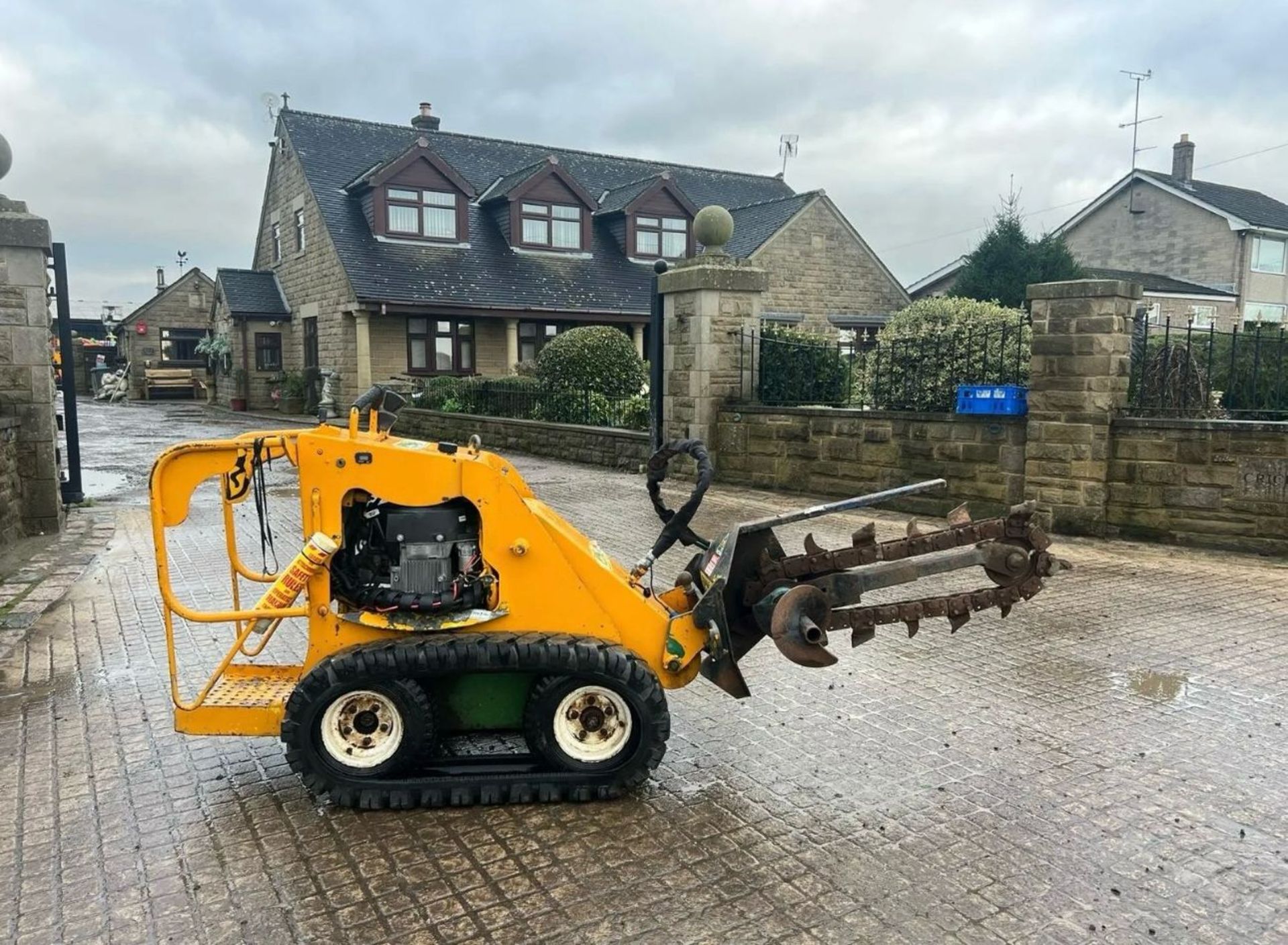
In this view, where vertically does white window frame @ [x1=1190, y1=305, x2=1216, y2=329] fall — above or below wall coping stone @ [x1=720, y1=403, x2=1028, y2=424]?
above

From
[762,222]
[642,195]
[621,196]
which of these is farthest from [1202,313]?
[621,196]

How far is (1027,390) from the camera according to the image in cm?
916

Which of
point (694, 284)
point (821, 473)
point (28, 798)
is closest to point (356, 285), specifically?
point (694, 284)

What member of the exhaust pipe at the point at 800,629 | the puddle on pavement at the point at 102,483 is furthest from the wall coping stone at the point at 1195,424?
the puddle on pavement at the point at 102,483

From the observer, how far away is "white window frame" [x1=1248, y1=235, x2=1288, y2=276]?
102 ft

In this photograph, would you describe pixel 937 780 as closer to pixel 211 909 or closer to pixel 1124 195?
pixel 211 909

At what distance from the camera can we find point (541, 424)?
1641cm

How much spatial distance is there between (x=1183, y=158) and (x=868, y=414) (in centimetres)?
3257

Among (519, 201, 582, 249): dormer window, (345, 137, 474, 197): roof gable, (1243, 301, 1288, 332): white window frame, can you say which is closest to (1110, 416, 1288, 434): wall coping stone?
(345, 137, 474, 197): roof gable

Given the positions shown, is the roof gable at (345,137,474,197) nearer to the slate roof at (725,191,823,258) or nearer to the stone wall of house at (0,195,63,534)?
the slate roof at (725,191,823,258)

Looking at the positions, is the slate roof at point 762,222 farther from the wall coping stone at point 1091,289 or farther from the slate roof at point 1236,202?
the wall coping stone at point 1091,289

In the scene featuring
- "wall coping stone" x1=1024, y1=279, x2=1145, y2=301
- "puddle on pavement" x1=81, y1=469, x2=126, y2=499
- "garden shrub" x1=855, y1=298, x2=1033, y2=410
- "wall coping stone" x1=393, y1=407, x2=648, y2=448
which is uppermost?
"wall coping stone" x1=1024, y1=279, x2=1145, y2=301

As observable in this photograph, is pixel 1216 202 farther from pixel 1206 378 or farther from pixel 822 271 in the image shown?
pixel 1206 378

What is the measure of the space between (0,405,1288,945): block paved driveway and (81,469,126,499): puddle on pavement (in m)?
7.12
